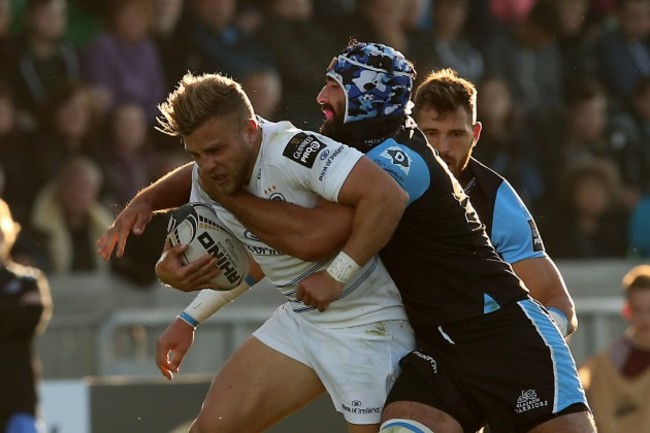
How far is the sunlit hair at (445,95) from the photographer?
20.6 ft

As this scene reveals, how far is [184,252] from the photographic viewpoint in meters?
5.59

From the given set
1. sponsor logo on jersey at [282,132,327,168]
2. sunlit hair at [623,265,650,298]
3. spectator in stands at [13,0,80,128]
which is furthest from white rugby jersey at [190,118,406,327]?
spectator in stands at [13,0,80,128]

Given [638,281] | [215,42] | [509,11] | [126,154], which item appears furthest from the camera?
[509,11]

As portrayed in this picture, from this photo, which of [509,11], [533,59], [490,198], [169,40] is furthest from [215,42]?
[490,198]

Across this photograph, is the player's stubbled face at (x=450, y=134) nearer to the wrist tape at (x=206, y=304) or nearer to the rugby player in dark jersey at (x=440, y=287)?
the rugby player in dark jersey at (x=440, y=287)

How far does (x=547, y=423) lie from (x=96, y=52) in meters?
7.71

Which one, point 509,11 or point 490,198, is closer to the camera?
point 490,198

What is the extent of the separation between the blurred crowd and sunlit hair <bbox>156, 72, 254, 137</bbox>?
5.85 metres

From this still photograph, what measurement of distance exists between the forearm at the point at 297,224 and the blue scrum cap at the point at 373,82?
1.32 ft

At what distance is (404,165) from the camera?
17.7 feet

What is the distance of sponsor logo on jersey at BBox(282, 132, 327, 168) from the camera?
211 inches

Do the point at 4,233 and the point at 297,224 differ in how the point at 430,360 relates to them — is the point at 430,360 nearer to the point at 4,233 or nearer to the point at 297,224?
the point at 297,224

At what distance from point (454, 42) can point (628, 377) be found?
4.78 m

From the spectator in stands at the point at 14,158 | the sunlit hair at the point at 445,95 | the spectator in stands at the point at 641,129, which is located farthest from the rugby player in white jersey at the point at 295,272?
the spectator in stands at the point at 641,129
